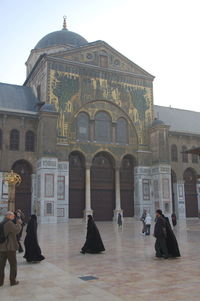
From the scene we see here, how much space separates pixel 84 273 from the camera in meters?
7.79

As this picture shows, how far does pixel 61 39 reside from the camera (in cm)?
4100

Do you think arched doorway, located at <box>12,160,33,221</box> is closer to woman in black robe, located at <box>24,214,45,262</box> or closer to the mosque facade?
the mosque facade

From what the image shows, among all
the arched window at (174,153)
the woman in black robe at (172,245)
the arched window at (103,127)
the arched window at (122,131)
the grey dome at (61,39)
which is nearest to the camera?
the woman in black robe at (172,245)

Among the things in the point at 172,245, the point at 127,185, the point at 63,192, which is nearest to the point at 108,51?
the point at 127,185

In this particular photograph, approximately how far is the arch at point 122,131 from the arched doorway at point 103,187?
2226 millimetres

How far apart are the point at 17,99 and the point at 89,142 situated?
858cm

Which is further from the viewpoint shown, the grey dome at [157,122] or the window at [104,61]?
the window at [104,61]

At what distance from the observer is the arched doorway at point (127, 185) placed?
33.1m

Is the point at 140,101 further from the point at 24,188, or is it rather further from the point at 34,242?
the point at 34,242

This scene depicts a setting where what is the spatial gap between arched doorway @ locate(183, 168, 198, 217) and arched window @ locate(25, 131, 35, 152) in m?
18.1

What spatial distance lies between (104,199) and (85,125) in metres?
7.61

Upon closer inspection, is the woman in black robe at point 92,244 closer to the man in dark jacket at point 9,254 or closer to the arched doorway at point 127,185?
the man in dark jacket at point 9,254

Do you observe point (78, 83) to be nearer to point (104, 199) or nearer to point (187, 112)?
point (104, 199)

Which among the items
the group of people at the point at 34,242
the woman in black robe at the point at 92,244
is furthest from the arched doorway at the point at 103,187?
the group of people at the point at 34,242
